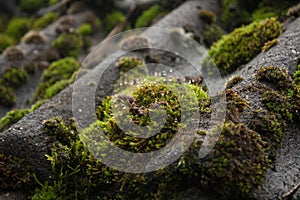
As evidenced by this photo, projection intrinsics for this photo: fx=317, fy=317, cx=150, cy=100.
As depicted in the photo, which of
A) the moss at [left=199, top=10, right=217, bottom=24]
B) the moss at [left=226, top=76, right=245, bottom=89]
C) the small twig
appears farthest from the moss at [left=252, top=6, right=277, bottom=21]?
the small twig

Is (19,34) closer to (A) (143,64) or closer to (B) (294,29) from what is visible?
(A) (143,64)

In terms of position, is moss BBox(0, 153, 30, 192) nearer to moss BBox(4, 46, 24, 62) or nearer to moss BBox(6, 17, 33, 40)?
moss BBox(4, 46, 24, 62)

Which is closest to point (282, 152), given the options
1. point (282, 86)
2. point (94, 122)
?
point (282, 86)

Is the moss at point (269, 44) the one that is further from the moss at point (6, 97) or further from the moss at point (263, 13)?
the moss at point (6, 97)

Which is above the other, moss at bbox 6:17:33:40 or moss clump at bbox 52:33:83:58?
moss at bbox 6:17:33:40

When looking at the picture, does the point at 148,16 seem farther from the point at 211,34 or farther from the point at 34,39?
the point at 34,39
